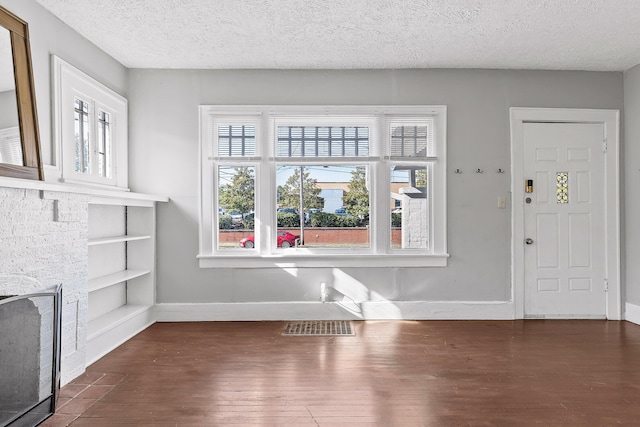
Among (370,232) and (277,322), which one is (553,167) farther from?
(277,322)

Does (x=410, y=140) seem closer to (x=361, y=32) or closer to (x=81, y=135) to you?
(x=361, y=32)

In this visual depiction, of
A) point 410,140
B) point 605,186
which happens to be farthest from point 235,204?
point 605,186

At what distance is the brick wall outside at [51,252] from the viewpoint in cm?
227

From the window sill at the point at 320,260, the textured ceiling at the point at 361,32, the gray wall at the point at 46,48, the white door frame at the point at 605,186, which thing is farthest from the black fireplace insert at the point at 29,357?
the white door frame at the point at 605,186

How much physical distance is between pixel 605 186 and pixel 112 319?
500cm

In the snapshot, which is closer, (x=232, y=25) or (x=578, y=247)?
(x=232, y=25)

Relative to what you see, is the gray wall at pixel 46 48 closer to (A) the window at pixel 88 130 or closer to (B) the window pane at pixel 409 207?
(A) the window at pixel 88 130

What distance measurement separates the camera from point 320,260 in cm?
427

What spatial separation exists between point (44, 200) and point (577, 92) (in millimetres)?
4877

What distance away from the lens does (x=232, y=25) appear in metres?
3.28

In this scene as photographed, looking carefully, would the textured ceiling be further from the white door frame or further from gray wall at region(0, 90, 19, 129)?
gray wall at region(0, 90, 19, 129)

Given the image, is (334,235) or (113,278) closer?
(113,278)

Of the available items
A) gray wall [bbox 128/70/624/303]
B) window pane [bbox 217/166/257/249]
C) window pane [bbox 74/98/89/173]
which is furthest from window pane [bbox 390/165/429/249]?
window pane [bbox 74/98/89/173]

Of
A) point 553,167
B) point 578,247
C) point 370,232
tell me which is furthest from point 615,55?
point 370,232
